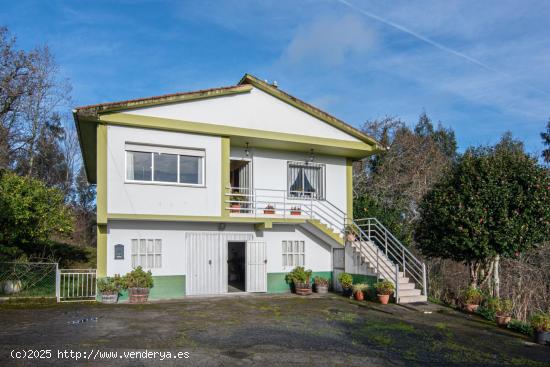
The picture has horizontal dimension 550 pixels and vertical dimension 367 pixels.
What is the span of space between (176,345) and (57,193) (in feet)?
39.3

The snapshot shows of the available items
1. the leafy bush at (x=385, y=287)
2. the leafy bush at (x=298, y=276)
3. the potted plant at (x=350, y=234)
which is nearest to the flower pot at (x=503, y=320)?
the leafy bush at (x=385, y=287)

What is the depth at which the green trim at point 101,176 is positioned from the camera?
14.0 m

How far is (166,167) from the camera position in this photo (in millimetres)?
15227

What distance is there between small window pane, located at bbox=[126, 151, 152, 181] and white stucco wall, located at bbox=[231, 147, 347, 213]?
373 centimetres

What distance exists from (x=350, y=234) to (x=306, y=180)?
2906mm

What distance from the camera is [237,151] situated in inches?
691

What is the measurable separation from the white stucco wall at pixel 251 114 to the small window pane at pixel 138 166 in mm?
1383

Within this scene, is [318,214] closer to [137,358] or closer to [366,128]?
[137,358]

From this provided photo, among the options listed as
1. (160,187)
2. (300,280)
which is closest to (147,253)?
(160,187)

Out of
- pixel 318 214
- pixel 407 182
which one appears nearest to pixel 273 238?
pixel 318 214

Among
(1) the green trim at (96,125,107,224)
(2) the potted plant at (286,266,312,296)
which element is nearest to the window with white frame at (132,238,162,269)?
(1) the green trim at (96,125,107,224)

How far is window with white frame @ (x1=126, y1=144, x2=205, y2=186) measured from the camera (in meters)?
14.8

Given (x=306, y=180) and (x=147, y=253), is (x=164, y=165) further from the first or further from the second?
(x=306, y=180)

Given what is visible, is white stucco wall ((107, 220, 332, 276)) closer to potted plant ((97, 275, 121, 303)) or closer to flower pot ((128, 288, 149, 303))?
potted plant ((97, 275, 121, 303))
